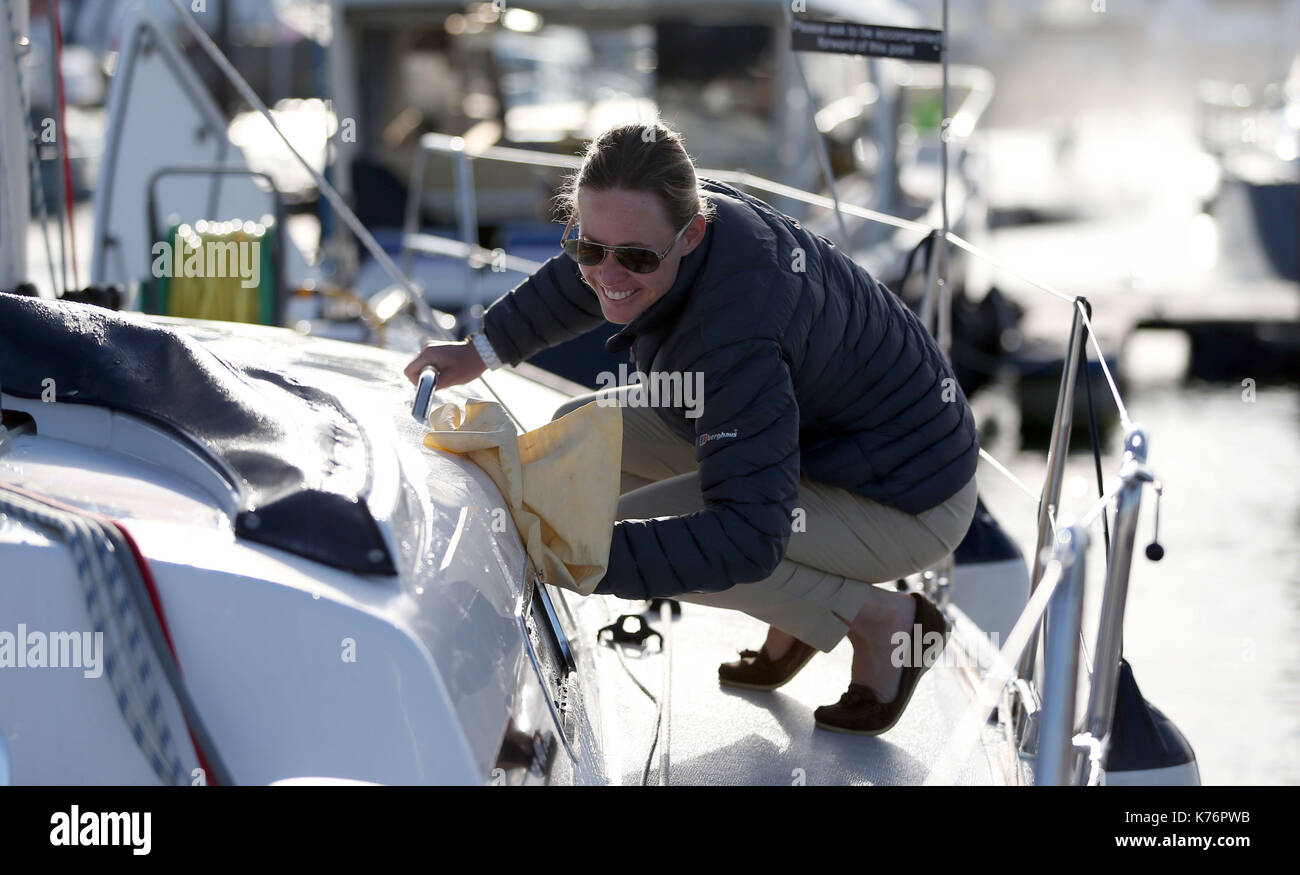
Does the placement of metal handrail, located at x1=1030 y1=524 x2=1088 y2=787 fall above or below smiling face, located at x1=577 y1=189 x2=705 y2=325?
below

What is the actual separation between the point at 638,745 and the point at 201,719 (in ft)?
3.46

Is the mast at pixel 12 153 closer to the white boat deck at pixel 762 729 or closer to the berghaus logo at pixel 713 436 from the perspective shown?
the white boat deck at pixel 762 729

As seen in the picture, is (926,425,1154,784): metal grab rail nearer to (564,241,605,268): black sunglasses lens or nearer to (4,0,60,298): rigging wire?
(564,241,605,268): black sunglasses lens

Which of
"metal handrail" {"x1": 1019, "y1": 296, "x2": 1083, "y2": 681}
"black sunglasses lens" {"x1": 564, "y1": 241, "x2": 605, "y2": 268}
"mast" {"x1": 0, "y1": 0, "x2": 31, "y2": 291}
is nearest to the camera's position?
"black sunglasses lens" {"x1": 564, "y1": 241, "x2": 605, "y2": 268}

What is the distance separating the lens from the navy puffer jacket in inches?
83.8

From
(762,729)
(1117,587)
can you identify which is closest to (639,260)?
(1117,587)

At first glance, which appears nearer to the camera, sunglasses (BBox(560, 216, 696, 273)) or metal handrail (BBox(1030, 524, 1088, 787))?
metal handrail (BBox(1030, 524, 1088, 787))

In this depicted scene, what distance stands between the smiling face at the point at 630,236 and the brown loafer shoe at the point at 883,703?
0.79m

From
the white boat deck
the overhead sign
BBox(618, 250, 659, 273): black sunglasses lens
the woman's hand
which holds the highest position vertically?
the overhead sign

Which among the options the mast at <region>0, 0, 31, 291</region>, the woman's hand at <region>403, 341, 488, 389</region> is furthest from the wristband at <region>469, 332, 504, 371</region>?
the mast at <region>0, 0, 31, 291</region>

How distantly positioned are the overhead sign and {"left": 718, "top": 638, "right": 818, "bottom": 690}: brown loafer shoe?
5.06ft

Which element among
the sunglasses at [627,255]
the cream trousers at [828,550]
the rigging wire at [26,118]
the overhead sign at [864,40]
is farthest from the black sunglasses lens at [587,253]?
the rigging wire at [26,118]

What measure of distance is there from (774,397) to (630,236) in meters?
0.32

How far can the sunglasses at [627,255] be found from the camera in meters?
2.17
